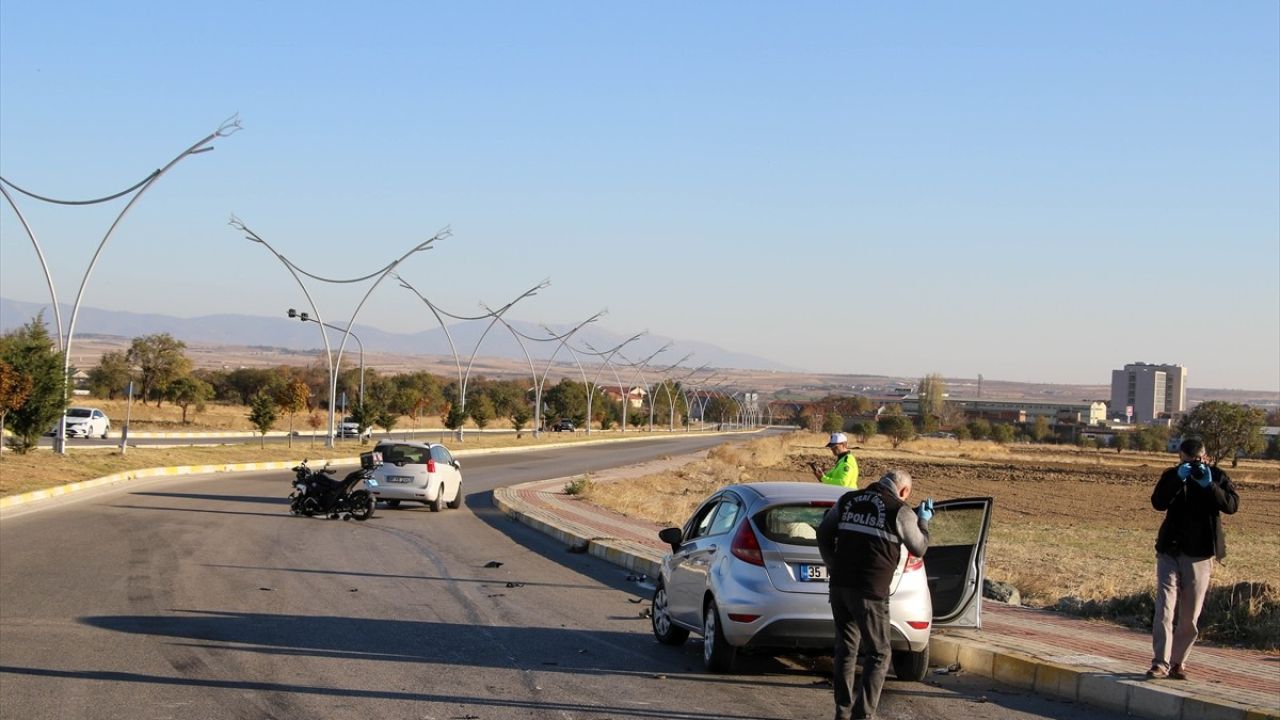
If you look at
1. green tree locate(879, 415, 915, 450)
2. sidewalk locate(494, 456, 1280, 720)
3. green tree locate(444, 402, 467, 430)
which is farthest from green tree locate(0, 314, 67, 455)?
green tree locate(879, 415, 915, 450)

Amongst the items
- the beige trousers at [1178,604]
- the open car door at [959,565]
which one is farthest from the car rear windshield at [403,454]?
the beige trousers at [1178,604]

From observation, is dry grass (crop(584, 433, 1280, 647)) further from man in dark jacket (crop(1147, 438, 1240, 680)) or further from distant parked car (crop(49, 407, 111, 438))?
distant parked car (crop(49, 407, 111, 438))

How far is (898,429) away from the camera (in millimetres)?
121750

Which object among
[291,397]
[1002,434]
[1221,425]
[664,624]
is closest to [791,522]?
[664,624]

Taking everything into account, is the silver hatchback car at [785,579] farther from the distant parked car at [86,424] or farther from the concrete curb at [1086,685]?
the distant parked car at [86,424]

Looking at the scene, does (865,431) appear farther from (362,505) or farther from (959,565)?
(959,565)

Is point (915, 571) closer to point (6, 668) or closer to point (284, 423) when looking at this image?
point (6, 668)

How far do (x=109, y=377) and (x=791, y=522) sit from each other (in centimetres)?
11132

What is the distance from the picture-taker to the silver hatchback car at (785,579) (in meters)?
9.81

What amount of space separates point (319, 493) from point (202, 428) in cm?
5533

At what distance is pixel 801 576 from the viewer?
9898 millimetres

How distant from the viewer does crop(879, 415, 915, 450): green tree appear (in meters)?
121

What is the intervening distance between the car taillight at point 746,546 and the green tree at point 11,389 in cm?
2753

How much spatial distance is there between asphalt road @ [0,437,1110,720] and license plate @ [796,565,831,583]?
778mm
